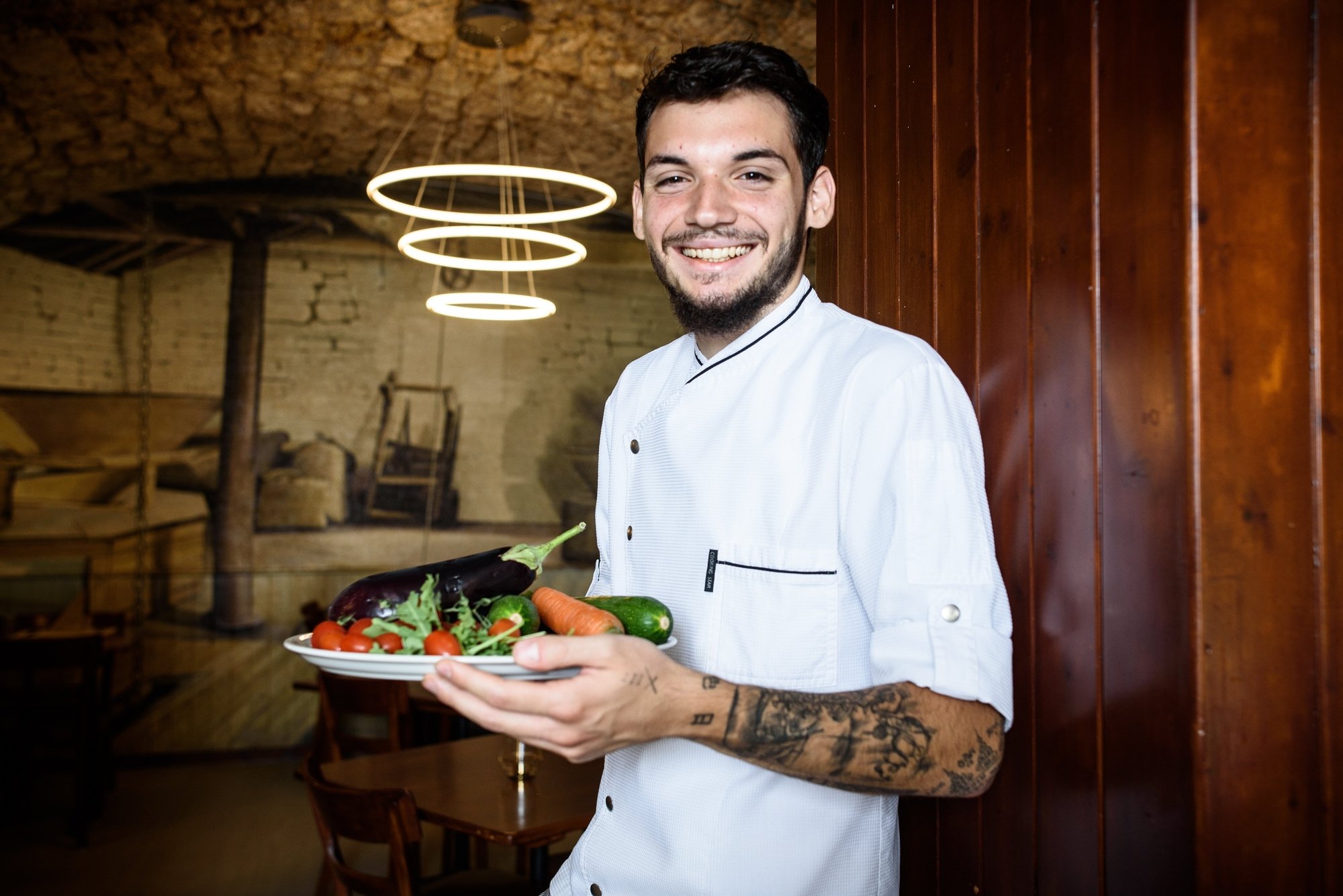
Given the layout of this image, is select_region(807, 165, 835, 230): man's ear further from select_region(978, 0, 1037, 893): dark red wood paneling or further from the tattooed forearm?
the tattooed forearm

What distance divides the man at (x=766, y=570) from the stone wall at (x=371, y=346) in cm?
570

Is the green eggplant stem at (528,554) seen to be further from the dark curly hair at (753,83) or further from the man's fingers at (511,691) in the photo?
the dark curly hair at (753,83)

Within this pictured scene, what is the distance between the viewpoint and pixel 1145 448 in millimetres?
1105

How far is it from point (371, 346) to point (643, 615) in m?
6.25

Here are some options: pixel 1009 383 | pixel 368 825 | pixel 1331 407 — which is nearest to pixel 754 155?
pixel 1009 383

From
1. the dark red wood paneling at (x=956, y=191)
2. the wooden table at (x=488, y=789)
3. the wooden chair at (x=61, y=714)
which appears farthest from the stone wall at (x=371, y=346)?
the dark red wood paneling at (x=956, y=191)

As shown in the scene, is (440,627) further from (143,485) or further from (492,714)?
(143,485)

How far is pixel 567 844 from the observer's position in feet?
16.1

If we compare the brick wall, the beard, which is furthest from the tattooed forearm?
the brick wall

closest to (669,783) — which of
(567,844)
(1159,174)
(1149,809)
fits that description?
(1149,809)

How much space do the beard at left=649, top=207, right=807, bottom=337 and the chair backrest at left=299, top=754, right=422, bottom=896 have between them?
142 cm

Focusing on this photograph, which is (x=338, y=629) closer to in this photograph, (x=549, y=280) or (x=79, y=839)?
(x=79, y=839)

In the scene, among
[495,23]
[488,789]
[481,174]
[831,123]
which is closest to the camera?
[831,123]

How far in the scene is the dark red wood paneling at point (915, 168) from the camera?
165cm
